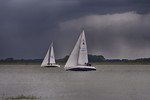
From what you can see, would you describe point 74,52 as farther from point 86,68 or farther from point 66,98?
point 66,98

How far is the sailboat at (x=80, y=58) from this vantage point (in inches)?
3273

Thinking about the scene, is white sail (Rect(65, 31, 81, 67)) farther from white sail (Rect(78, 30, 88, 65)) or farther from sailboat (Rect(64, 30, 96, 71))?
white sail (Rect(78, 30, 88, 65))

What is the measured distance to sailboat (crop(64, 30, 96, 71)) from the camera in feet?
273

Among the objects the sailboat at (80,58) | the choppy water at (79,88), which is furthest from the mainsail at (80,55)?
the choppy water at (79,88)

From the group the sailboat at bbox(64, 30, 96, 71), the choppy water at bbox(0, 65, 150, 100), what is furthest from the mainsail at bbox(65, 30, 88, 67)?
the choppy water at bbox(0, 65, 150, 100)

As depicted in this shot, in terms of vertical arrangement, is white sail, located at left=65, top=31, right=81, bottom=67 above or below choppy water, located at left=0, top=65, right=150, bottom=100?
above

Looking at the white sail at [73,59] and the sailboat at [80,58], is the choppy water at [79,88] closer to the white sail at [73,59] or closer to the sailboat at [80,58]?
the sailboat at [80,58]

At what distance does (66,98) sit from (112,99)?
17.7ft

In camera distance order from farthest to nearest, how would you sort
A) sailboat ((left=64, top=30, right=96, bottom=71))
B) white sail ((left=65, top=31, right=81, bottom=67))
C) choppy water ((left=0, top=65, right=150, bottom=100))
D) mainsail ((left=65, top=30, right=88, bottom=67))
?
white sail ((left=65, top=31, right=81, bottom=67))
mainsail ((left=65, top=30, right=88, bottom=67))
sailboat ((left=64, top=30, right=96, bottom=71))
choppy water ((left=0, top=65, right=150, bottom=100))

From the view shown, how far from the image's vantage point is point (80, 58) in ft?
273

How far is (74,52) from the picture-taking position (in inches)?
3310

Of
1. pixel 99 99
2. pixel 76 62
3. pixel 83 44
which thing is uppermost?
pixel 83 44

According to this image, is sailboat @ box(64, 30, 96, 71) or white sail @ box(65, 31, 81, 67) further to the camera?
white sail @ box(65, 31, 81, 67)

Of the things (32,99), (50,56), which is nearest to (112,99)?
(32,99)
